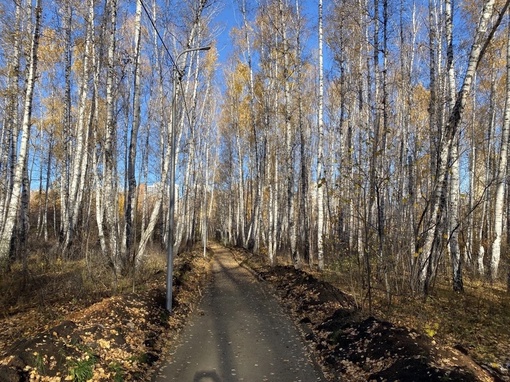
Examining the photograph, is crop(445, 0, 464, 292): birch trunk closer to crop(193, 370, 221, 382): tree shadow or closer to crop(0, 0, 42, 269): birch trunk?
crop(193, 370, 221, 382): tree shadow

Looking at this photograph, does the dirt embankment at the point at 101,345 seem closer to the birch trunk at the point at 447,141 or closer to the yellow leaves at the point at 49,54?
the birch trunk at the point at 447,141

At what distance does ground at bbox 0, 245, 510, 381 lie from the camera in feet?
15.1

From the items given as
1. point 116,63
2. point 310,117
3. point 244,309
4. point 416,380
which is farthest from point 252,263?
point 416,380

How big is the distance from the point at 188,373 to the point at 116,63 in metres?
10.4

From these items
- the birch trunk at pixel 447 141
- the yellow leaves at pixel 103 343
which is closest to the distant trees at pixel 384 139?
the birch trunk at pixel 447 141

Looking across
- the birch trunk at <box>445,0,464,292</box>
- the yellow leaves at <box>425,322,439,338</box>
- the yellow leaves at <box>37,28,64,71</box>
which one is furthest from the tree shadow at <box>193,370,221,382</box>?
the yellow leaves at <box>37,28,64,71</box>

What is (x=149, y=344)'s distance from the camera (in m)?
6.61

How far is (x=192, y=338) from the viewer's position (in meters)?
7.55

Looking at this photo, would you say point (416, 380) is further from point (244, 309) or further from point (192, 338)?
point (244, 309)

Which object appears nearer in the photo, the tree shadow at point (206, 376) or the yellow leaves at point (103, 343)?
the tree shadow at point (206, 376)

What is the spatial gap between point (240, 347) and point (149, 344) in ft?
5.52

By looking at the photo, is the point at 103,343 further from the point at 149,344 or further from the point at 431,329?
the point at 431,329

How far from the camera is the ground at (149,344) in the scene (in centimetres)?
459

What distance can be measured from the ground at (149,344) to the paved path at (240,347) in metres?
0.34
